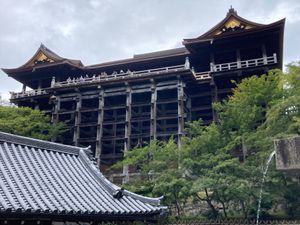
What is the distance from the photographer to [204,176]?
15.4 m

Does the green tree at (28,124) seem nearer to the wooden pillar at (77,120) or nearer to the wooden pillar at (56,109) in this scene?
the wooden pillar at (56,109)

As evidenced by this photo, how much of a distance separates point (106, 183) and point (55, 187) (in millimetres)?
1706

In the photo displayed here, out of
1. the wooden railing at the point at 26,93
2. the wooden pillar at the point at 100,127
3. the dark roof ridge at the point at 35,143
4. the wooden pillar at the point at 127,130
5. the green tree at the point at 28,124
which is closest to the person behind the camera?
the dark roof ridge at the point at 35,143

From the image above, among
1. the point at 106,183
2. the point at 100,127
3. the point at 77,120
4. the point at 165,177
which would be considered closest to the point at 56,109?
the point at 77,120

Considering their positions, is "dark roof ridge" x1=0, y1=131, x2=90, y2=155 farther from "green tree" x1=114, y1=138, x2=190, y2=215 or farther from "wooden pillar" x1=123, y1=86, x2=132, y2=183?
"wooden pillar" x1=123, y1=86, x2=132, y2=183

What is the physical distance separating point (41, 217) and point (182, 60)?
2798 cm

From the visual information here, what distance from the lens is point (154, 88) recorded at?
28656mm

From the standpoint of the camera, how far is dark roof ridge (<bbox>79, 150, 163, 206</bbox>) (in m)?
8.77

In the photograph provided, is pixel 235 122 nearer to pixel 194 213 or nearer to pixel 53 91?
pixel 194 213

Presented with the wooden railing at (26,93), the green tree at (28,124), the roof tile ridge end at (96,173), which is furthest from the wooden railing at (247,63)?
the roof tile ridge end at (96,173)

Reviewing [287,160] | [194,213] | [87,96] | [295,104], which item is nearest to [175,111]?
[87,96]

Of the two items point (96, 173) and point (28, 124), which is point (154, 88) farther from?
point (96, 173)

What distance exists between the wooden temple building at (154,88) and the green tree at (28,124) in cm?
168

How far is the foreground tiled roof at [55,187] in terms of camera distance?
21.8ft
